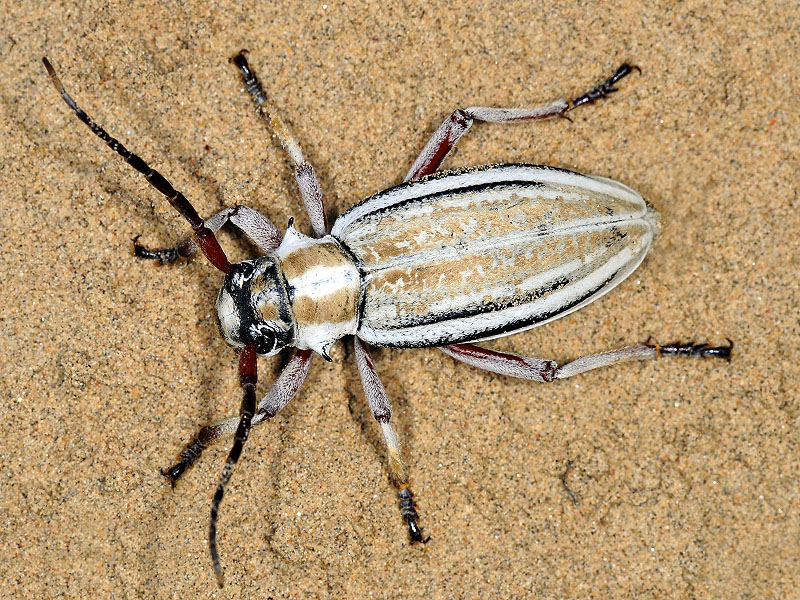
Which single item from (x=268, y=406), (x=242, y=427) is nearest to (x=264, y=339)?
(x=268, y=406)

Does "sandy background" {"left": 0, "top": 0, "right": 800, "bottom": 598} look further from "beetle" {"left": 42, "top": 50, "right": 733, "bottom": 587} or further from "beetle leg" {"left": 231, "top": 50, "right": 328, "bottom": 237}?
"beetle" {"left": 42, "top": 50, "right": 733, "bottom": 587}

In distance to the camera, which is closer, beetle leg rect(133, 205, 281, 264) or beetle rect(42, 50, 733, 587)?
beetle rect(42, 50, 733, 587)

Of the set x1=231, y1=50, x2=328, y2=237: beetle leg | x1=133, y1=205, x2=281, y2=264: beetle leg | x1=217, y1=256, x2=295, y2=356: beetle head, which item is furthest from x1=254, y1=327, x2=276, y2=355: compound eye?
x1=231, y1=50, x2=328, y2=237: beetle leg

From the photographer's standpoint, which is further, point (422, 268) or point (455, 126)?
point (455, 126)

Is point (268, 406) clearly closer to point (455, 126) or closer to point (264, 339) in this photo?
point (264, 339)

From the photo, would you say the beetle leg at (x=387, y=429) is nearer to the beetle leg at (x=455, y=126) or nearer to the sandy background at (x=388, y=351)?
the sandy background at (x=388, y=351)

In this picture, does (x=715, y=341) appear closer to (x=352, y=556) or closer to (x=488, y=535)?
(x=488, y=535)

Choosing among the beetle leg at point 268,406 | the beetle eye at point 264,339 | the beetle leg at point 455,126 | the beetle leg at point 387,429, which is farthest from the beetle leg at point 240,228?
the beetle leg at point 455,126
